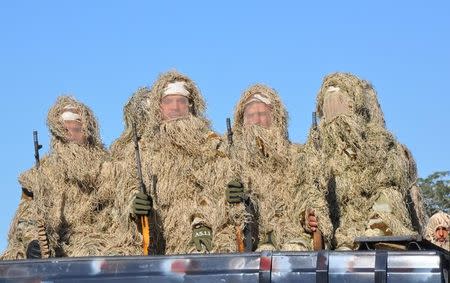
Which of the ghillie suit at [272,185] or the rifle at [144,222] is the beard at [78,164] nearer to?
the rifle at [144,222]

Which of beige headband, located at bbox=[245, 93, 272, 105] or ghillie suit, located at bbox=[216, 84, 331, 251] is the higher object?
beige headband, located at bbox=[245, 93, 272, 105]

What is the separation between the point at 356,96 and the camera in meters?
12.7

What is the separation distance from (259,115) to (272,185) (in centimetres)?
93

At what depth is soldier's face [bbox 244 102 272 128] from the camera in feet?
42.8

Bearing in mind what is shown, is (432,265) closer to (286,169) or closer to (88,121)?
(286,169)

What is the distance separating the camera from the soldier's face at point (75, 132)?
13445mm

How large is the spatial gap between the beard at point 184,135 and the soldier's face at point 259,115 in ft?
1.74

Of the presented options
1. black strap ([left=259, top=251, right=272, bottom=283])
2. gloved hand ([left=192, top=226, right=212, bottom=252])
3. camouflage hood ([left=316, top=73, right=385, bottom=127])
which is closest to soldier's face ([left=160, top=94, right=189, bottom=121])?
gloved hand ([left=192, top=226, right=212, bottom=252])

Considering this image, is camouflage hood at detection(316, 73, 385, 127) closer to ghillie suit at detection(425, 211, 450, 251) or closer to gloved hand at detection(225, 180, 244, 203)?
ghillie suit at detection(425, 211, 450, 251)

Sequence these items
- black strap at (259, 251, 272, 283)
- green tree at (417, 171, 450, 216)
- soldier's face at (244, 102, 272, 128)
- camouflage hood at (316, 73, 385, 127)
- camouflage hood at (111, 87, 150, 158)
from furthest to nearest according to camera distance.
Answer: green tree at (417, 171, 450, 216), camouflage hood at (111, 87, 150, 158), soldier's face at (244, 102, 272, 128), camouflage hood at (316, 73, 385, 127), black strap at (259, 251, 272, 283)

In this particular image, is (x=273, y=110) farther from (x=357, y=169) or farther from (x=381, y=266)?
(x=381, y=266)

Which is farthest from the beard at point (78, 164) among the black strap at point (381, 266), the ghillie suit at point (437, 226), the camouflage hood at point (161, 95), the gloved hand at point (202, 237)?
the black strap at point (381, 266)

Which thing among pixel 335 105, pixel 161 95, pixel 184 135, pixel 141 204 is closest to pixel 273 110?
pixel 335 105

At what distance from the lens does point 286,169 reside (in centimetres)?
1273
